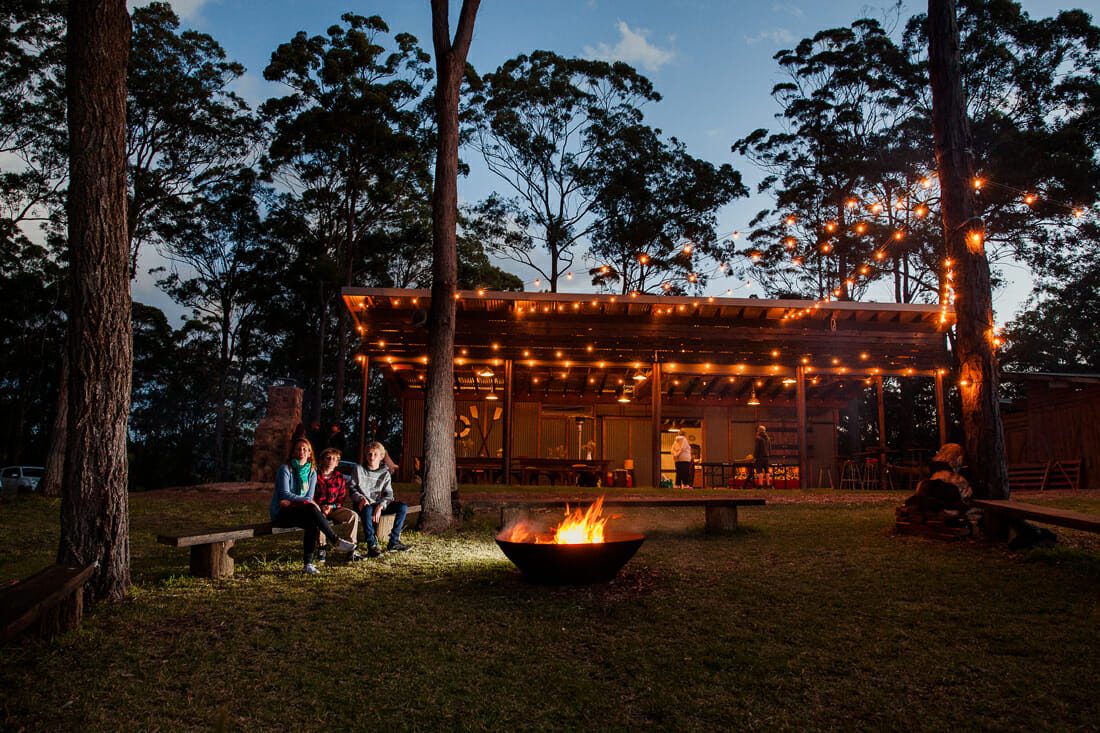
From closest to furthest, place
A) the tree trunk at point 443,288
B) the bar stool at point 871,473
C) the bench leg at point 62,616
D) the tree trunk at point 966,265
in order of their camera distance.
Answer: the bench leg at point 62,616
the tree trunk at point 966,265
the tree trunk at point 443,288
the bar stool at point 871,473

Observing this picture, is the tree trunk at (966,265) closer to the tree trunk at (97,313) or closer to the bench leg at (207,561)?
the bench leg at (207,561)

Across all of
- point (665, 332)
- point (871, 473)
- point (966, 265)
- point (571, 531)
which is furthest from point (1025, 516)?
point (871, 473)

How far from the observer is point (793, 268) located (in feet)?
85.7

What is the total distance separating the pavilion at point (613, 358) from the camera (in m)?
Result: 14.2

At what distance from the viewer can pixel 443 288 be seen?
26.9ft

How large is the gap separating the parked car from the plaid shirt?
63.5 ft

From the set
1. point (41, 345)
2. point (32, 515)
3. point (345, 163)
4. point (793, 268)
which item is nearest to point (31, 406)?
point (41, 345)

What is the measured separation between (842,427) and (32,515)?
29.9 metres

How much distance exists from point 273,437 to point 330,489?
29.3 feet

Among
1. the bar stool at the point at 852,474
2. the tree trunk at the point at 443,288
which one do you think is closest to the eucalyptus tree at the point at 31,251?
the tree trunk at the point at 443,288

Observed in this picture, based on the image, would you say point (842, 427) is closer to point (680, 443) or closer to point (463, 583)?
point (680, 443)

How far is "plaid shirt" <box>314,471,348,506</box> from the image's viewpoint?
5.89 m

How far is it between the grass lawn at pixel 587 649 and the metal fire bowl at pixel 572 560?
4.6 inches

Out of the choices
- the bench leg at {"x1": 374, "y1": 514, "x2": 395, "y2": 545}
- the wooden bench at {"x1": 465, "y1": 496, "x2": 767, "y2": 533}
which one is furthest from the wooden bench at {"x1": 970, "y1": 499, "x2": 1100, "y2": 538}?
the bench leg at {"x1": 374, "y1": 514, "x2": 395, "y2": 545}
